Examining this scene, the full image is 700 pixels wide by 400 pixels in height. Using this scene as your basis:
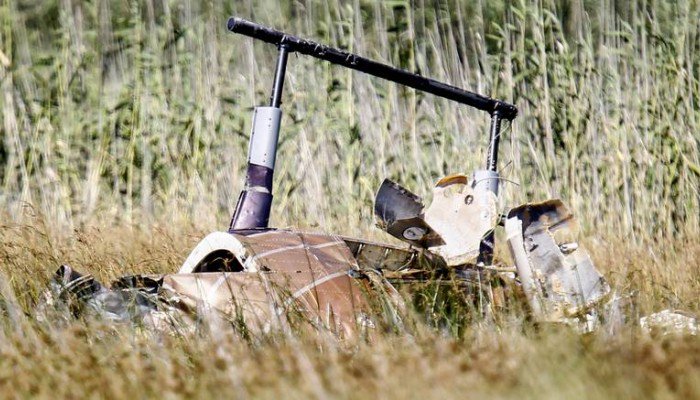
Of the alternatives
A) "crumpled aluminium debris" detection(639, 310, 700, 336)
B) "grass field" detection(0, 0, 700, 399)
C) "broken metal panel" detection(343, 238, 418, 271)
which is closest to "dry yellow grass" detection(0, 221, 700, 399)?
"crumpled aluminium debris" detection(639, 310, 700, 336)

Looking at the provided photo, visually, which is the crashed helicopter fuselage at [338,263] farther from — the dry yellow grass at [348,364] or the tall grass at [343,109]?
the tall grass at [343,109]

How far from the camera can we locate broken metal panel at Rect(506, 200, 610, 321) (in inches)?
123

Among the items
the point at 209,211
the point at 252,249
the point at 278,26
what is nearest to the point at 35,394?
the point at 252,249

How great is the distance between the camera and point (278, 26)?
6293mm

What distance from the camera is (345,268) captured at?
3.24 meters

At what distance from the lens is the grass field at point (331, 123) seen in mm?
5176

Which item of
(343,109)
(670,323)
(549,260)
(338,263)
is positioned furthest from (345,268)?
(343,109)

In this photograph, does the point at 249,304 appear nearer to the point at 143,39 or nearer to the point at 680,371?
the point at 680,371

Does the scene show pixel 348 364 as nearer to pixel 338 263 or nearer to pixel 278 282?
pixel 278 282

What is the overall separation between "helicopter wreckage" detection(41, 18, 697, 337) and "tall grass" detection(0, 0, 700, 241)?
189 cm

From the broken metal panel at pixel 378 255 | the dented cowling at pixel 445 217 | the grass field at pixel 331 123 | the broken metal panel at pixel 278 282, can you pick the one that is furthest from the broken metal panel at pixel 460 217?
the grass field at pixel 331 123

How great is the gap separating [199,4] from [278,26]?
2.03ft

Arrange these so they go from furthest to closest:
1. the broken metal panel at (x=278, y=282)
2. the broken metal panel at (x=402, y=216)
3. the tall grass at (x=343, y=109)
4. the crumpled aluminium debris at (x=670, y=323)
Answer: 1. the tall grass at (x=343, y=109)
2. the broken metal panel at (x=402, y=216)
3. the broken metal panel at (x=278, y=282)
4. the crumpled aluminium debris at (x=670, y=323)

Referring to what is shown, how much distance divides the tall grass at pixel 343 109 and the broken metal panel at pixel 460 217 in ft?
6.24
